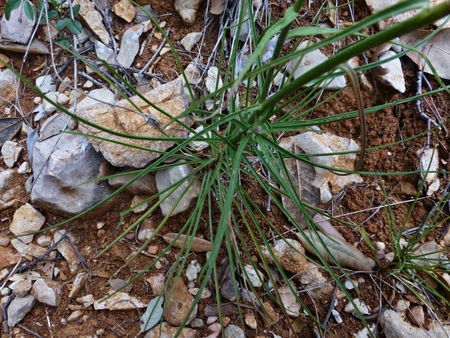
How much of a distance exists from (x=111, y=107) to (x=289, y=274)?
692mm

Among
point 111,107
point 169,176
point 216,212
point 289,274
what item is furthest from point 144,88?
point 289,274

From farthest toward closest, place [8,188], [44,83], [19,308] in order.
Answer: [44,83], [8,188], [19,308]

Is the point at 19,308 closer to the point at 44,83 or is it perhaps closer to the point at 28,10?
the point at 44,83

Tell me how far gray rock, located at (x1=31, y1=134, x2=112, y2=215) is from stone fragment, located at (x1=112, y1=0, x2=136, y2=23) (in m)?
0.45

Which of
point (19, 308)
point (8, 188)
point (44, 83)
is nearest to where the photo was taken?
point (19, 308)

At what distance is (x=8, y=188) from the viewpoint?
3.40 ft

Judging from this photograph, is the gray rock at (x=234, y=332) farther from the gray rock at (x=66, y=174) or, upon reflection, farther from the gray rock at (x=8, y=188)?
the gray rock at (x=8, y=188)

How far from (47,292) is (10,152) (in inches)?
17.0

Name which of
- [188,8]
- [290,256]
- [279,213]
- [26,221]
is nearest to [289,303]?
[290,256]

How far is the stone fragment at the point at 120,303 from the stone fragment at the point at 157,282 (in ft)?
0.15

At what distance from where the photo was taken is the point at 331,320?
0.97 meters

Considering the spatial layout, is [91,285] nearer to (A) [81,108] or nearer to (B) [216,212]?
(B) [216,212]

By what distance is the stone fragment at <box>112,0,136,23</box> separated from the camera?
119 cm

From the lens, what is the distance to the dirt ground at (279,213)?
0.94m
